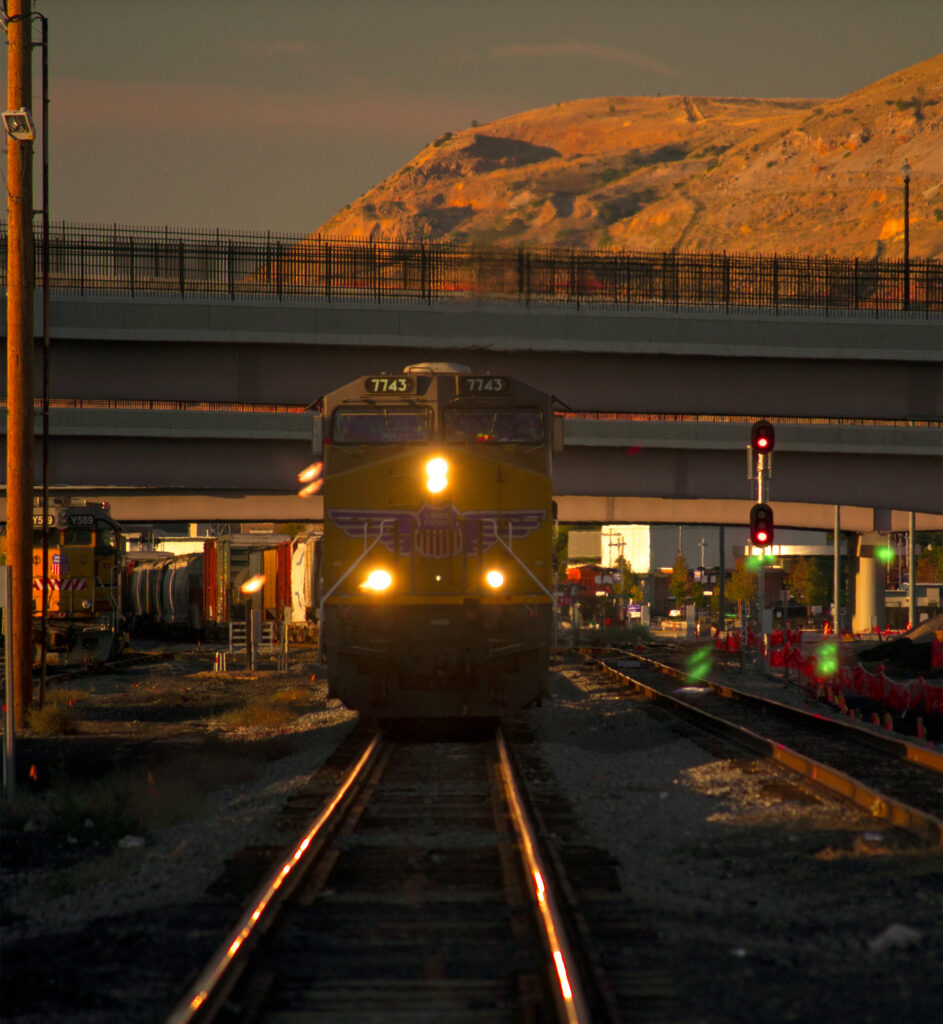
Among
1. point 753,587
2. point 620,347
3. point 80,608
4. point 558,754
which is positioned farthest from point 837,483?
point 753,587

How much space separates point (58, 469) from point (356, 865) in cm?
3076

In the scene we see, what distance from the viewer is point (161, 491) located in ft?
148

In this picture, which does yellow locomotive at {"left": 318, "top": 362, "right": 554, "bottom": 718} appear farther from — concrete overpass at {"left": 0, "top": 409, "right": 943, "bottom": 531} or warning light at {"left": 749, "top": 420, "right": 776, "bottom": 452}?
concrete overpass at {"left": 0, "top": 409, "right": 943, "bottom": 531}

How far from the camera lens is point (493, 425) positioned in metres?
16.3

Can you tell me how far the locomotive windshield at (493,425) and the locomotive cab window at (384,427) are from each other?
31 cm

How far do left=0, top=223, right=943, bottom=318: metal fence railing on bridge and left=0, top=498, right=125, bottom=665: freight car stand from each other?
301 inches

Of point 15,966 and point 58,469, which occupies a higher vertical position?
point 58,469

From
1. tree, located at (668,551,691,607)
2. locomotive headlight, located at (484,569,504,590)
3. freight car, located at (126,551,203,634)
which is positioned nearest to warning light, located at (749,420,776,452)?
locomotive headlight, located at (484,569,504,590)

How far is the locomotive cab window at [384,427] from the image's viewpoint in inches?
640

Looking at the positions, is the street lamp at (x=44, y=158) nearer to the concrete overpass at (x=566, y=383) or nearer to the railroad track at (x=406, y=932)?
the railroad track at (x=406, y=932)

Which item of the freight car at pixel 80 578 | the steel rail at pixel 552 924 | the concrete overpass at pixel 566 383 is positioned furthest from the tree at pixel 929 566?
the steel rail at pixel 552 924

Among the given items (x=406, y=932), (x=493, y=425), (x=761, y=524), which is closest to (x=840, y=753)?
(x=493, y=425)

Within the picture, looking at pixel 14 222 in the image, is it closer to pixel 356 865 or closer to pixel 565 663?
pixel 356 865

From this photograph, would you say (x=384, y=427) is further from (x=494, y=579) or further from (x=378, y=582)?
(x=494, y=579)
